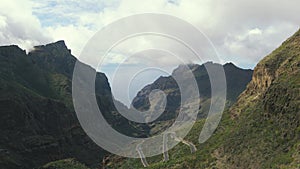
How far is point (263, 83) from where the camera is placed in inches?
7288

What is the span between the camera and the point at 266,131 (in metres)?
135

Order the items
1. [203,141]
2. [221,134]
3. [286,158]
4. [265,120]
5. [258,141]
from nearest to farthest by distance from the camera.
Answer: [286,158], [258,141], [265,120], [221,134], [203,141]

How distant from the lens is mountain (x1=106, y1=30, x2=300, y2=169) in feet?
399

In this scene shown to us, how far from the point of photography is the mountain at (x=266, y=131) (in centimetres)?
12175

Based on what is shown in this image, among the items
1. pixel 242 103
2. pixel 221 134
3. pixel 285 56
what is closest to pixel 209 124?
pixel 242 103

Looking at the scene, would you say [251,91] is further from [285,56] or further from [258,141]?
[258,141]

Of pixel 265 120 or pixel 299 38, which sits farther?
pixel 299 38

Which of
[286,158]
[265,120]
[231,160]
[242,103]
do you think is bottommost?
[286,158]

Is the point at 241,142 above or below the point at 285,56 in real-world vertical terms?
below

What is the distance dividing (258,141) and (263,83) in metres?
59.1

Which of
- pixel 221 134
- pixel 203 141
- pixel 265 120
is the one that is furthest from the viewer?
pixel 203 141

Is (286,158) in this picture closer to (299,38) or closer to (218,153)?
(218,153)

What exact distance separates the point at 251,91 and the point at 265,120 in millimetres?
57522

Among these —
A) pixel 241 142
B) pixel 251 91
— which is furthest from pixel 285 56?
pixel 241 142
